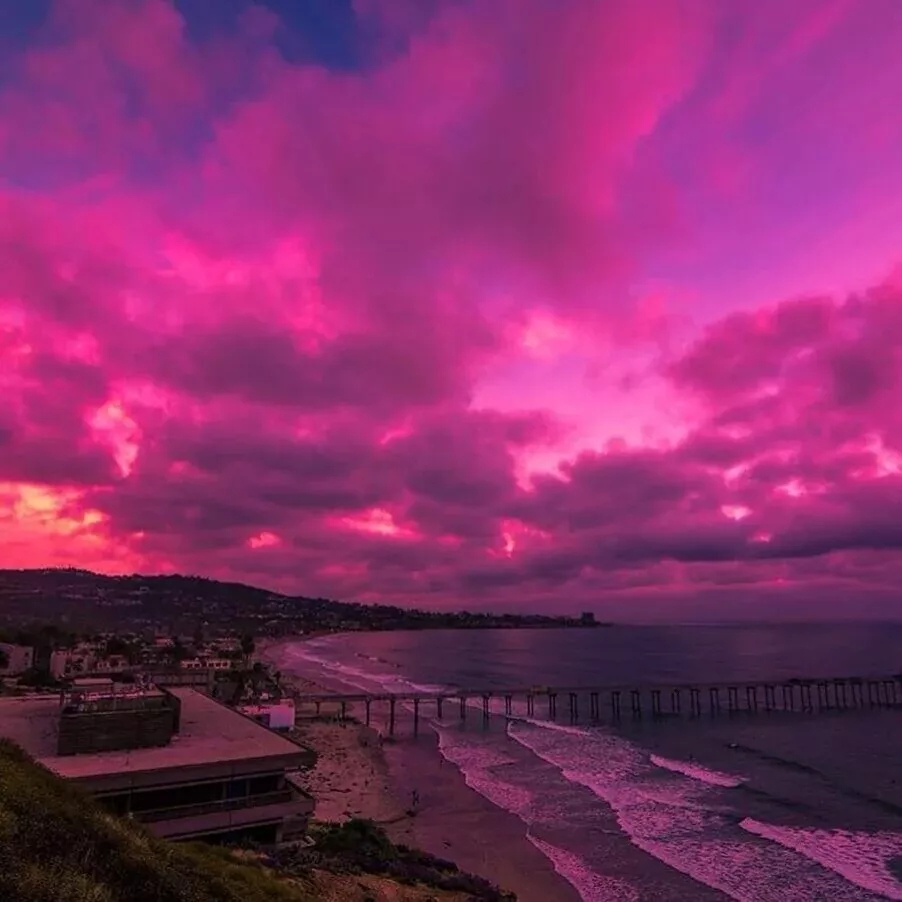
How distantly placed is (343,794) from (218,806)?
66.9ft

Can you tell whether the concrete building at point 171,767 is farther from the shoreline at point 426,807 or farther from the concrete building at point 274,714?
the concrete building at point 274,714

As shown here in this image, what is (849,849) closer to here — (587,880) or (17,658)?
(587,880)

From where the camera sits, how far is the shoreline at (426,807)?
118ft

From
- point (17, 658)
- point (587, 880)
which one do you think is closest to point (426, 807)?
point (587, 880)

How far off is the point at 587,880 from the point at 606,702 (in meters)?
69.6

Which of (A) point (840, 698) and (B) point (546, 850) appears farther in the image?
(A) point (840, 698)

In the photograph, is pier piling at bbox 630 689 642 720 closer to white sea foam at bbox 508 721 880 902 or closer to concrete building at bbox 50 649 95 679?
white sea foam at bbox 508 721 880 902

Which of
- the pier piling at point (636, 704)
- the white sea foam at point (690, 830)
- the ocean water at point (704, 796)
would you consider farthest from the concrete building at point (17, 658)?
the pier piling at point (636, 704)

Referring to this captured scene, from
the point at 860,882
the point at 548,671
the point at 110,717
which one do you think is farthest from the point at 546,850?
the point at 548,671

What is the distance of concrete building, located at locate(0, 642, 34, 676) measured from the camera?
293ft

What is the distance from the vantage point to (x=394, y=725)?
7988 centimetres

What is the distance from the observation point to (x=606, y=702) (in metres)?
102

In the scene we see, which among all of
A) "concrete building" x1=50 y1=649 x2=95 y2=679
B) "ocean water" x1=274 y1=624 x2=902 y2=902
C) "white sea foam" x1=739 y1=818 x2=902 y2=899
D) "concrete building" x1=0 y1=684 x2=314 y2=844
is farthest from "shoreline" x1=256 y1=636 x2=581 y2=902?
"concrete building" x1=50 y1=649 x2=95 y2=679

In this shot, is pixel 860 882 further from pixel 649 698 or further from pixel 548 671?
pixel 548 671
